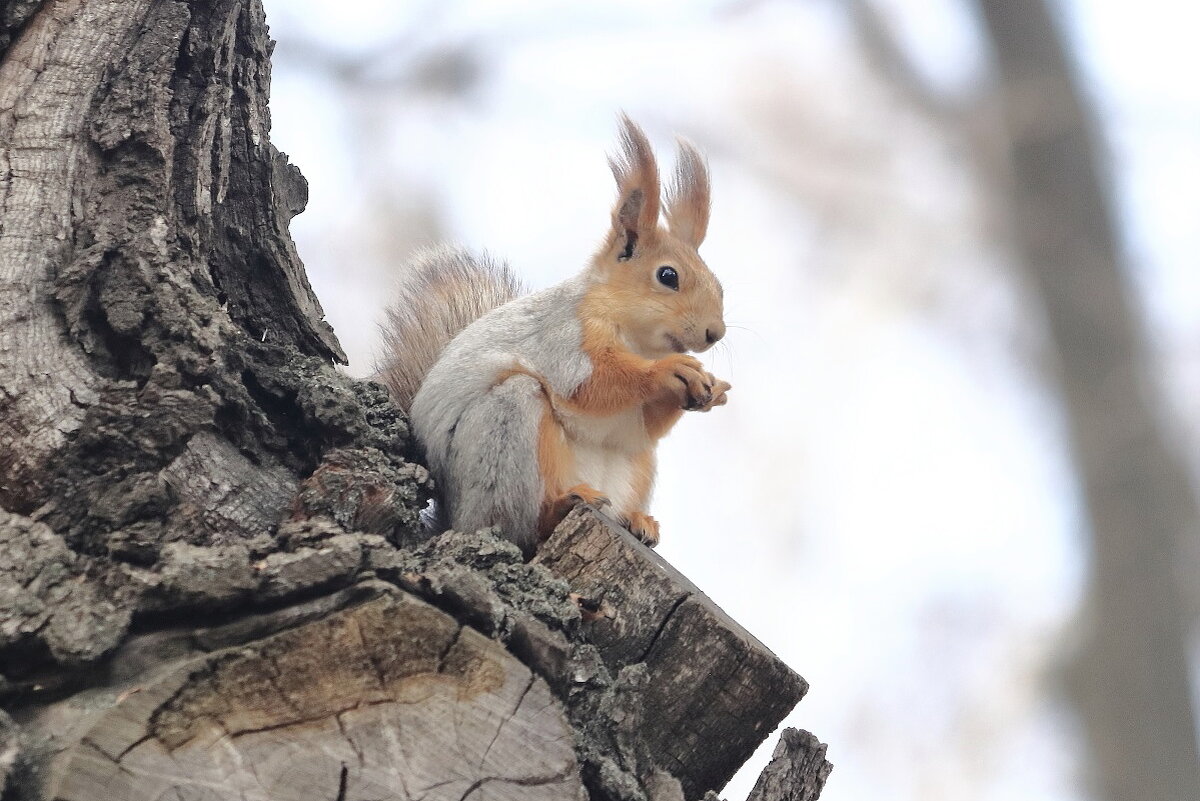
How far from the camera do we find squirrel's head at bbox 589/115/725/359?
94.3 inches

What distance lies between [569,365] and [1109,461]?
75.7 inches

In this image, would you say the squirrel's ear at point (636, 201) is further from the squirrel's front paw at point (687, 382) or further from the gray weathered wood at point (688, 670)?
the gray weathered wood at point (688, 670)

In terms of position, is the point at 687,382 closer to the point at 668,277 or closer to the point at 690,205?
the point at 668,277

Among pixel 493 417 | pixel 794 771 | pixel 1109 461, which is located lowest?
pixel 794 771

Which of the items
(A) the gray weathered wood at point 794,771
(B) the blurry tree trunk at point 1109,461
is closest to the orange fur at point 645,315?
(A) the gray weathered wood at point 794,771

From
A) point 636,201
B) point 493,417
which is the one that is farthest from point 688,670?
point 636,201

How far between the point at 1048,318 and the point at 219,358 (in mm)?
2683

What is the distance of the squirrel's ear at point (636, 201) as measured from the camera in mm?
2473

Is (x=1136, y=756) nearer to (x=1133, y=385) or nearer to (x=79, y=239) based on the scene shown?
(x=1133, y=385)

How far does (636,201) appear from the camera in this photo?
2.49m

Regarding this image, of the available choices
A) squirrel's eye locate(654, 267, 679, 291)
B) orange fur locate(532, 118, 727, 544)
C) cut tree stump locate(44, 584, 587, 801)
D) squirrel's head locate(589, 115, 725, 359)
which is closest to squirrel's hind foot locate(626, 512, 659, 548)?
orange fur locate(532, 118, 727, 544)

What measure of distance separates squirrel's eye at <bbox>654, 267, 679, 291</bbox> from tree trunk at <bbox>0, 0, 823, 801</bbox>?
0.70m

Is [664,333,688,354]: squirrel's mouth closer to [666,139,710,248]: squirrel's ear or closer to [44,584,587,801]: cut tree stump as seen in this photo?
[666,139,710,248]: squirrel's ear

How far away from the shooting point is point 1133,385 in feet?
11.6
